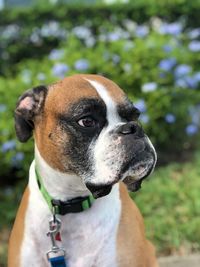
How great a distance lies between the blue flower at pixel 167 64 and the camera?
21.3ft

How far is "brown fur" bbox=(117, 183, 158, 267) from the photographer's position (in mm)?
3481

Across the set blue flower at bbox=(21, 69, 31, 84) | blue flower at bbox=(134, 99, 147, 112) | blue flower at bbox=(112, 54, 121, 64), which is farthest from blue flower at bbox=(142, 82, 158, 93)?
blue flower at bbox=(21, 69, 31, 84)

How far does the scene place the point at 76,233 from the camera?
3.54 m

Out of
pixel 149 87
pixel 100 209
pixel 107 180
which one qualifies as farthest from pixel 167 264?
pixel 149 87

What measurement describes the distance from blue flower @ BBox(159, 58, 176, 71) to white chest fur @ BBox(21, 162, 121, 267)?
3168 mm

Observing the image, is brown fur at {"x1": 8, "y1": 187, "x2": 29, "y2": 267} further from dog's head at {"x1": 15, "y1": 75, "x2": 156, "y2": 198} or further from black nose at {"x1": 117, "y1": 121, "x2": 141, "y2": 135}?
black nose at {"x1": 117, "y1": 121, "x2": 141, "y2": 135}

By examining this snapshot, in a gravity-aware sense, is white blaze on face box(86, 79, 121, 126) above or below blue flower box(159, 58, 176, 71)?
above

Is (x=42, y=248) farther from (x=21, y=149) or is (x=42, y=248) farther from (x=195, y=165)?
(x=195, y=165)

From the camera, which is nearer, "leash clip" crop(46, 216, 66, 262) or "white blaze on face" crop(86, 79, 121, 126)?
"white blaze on face" crop(86, 79, 121, 126)

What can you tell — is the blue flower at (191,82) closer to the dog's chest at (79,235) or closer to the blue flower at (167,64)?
the blue flower at (167,64)

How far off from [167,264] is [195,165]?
193 cm

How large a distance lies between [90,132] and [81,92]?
23 cm

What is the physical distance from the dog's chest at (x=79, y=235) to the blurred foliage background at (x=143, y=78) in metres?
1.47

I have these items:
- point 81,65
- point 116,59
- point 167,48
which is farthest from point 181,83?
point 81,65
